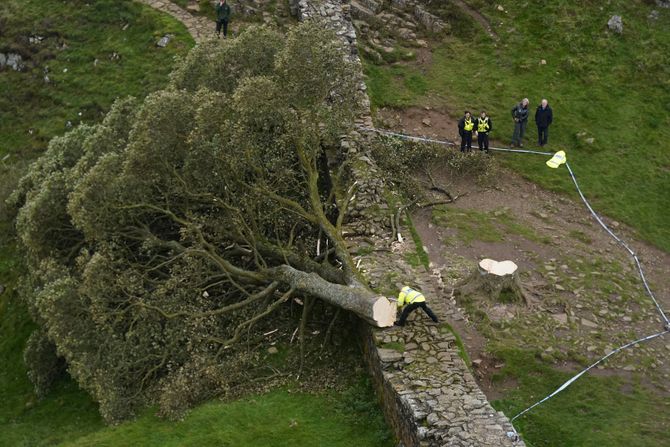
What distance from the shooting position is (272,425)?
2281 centimetres

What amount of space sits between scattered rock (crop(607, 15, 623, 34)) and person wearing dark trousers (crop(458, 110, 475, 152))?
10042 mm

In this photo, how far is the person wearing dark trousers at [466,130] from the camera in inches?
1284

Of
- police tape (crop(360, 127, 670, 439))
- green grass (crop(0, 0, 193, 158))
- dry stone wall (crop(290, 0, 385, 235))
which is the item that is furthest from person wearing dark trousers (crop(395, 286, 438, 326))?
green grass (crop(0, 0, 193, 158))

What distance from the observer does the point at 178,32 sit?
41.9 meters

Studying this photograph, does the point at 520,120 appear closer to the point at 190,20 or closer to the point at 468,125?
the point at 468,125

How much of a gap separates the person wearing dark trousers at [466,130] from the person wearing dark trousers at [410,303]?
1096 cm

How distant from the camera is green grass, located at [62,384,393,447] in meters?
22.3

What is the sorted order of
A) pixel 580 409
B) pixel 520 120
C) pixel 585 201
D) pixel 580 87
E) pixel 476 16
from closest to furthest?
pixel 580 409 < pixel 585 201 < pixel 520 120 < pixel 580 87 < pixel 476 16

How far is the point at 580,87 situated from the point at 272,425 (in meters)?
21.6

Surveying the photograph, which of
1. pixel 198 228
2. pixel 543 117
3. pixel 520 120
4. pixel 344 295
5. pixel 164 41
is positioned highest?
pixel 164 41

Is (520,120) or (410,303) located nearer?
(410,303)

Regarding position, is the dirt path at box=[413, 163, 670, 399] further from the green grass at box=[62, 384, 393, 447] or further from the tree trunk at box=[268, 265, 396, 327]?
the green grass at box=[62, 384, 393, 447]

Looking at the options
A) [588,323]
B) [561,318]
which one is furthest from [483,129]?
[588,323]

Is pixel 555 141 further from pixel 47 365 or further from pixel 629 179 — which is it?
pixel 47 365
